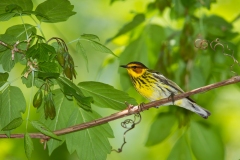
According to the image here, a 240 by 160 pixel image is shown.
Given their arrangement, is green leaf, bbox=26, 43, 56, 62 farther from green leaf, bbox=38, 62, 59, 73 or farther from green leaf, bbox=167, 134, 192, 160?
green leaf, bbox=167, 134, 192, 160

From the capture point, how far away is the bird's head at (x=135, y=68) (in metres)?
4.05

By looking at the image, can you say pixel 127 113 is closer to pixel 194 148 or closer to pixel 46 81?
pixel 46 81

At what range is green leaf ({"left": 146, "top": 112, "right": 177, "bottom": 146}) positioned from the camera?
3900mm

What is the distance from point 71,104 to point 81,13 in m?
4.60

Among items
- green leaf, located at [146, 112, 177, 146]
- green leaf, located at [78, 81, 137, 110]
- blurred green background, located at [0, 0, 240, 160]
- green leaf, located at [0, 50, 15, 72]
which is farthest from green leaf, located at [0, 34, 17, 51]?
green leaf, located at [146, 112, 177, 146]

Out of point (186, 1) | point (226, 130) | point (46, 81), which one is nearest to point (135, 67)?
point (186, 1)

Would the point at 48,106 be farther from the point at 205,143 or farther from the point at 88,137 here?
the point at 205,143

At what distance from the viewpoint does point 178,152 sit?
356cm

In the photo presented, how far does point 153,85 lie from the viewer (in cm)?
414

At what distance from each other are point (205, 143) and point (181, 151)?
0.89 ft

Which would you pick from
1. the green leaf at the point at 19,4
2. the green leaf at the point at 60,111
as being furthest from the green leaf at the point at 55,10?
the green leaf at the point at 60,111

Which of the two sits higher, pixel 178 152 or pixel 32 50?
pixel 32 50

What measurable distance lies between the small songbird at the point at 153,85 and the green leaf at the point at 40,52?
1755 millimetres

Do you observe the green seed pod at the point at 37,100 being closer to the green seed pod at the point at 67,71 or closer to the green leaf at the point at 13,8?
the green seed pod at the point at 67,71
